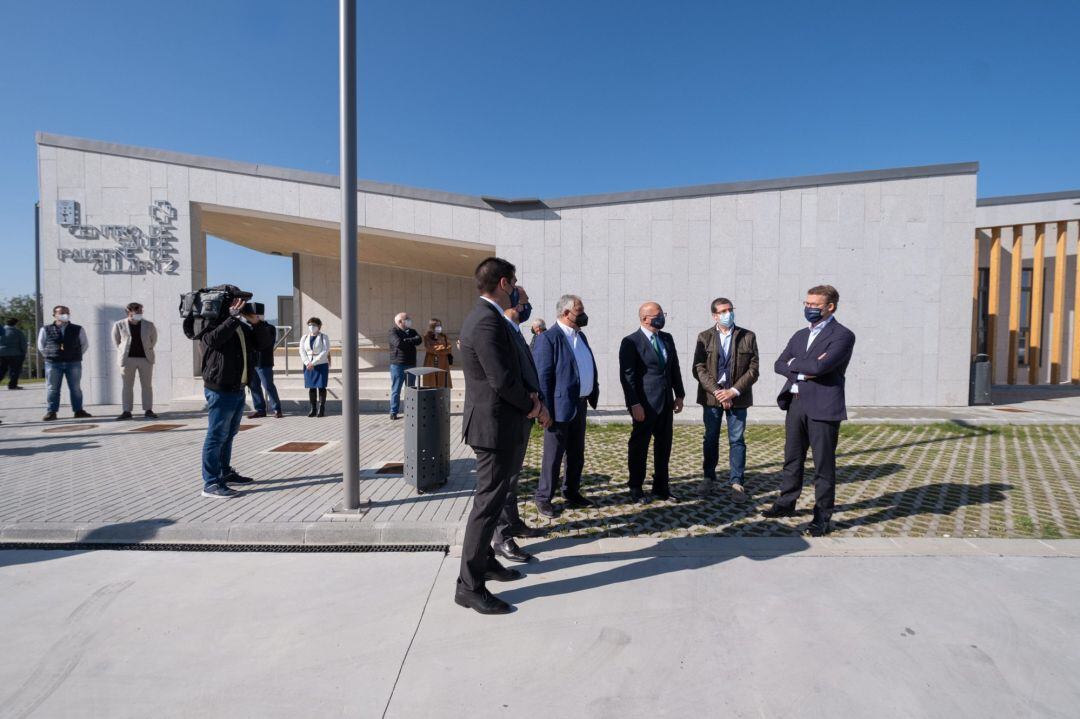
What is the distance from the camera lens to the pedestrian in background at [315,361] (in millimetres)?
9172

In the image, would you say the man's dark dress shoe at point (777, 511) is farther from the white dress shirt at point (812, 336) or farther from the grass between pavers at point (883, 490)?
the white dress shirt at point (812, 336)

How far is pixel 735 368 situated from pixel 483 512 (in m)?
3.18

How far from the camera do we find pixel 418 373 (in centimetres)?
495

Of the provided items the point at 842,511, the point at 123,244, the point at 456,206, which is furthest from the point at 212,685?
the point at 123,244

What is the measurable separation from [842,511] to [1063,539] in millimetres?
1455

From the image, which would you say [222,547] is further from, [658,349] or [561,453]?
[658,349]

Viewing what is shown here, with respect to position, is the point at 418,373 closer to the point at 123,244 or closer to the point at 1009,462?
the point at 1009,462

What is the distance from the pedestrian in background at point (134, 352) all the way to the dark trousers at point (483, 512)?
29.4 ft

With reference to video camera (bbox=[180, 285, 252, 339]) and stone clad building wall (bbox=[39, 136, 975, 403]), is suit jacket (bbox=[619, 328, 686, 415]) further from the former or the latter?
stone clad building wall (bbox=[39, 136, 975, 403])

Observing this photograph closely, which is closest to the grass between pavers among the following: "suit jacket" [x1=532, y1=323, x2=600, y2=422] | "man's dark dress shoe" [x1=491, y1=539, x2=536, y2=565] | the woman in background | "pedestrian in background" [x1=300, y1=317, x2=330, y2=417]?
"man's dark dress shoe" [x1=491, y1=539, x2=536, y2=565]

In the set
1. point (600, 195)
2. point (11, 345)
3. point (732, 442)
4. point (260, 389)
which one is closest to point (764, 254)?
point (600, 195)

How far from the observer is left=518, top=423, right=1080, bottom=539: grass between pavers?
4090 millimetres

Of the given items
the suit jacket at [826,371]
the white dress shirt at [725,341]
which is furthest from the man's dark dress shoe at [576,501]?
the suit jacket at [826,371]

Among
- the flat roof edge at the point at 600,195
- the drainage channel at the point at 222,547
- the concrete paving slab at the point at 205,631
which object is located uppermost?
the flat roof edge at the point at 600,195
